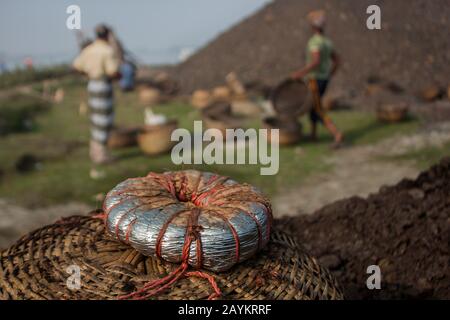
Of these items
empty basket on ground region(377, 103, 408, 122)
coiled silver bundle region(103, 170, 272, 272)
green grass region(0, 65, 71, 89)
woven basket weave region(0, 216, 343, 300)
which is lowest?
woven basket weave region(0, 216, 343, 300)

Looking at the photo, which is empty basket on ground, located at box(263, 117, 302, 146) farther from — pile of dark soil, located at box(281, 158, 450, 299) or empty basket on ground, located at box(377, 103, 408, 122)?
pile of dark soil, located at box(281, 158, 450, 299)

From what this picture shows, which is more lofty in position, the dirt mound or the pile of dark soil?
the dirt mound

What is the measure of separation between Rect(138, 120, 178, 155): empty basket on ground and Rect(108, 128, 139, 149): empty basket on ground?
53 cm

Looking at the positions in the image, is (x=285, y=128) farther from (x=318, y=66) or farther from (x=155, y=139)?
(x=155, y=139)

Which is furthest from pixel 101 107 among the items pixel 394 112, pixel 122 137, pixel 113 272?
pixel 394 112

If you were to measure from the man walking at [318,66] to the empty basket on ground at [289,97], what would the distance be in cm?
79

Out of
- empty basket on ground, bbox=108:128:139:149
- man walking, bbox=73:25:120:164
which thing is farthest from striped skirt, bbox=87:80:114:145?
empty basket on ground, bbox=108:128:139:149

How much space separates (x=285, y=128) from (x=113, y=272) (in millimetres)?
6704

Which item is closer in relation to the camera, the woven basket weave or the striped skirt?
the woven basket weave

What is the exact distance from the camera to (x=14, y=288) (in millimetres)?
2109

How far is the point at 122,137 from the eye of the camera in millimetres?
8602

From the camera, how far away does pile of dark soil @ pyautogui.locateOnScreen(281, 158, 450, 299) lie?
11.6 ft

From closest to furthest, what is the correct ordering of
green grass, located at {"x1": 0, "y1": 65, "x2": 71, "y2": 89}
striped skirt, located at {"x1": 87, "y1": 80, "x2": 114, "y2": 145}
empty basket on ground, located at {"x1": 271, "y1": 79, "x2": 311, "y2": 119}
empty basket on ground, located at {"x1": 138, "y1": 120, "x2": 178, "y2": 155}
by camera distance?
striped skirt, located at {"x1": 87, "y1": 80, "x2": 114, "y2": 145}, empty basket on ground, located at {"x1": 138, "y1": 120, "x2": 178, "y2": 155}, empty basket on ground, located at {"x1": 271, "y1": 79, "x2": 311, "y2": 119}, green grass, located at {"x1": 0, "y1": 65, "x2": 71, "y2": 89}
